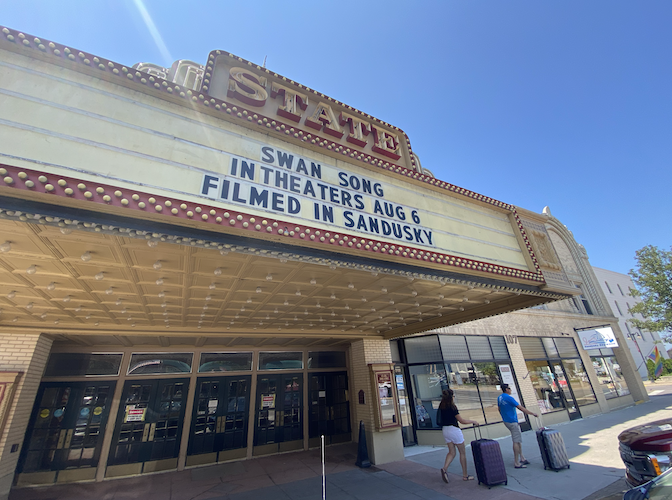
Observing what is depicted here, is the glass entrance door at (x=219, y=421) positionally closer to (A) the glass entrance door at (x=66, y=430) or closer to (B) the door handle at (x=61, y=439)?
(A) the glass entrance door at (x=66, y=430)

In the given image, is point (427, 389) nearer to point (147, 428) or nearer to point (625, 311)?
point (147, 428)

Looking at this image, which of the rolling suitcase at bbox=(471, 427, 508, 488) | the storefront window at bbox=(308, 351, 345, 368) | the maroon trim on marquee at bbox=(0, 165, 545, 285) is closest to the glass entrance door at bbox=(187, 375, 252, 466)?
the storefront window at bbox=(308, 351, 345, 368)

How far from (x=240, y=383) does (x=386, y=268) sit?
8.53 m

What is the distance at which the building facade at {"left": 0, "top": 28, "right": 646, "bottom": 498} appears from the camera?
10.6 ft

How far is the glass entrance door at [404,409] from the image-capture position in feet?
36.4

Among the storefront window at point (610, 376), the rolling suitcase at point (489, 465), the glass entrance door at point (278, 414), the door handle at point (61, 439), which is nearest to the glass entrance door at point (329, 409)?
the glass entrance door at point (278, 414)

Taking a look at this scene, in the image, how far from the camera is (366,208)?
16.6ft

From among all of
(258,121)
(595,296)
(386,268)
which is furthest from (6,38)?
(595,296)

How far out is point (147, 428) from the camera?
366 inches

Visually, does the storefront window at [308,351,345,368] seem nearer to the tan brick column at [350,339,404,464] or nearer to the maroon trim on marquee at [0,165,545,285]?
the tan brick column at [350,339,404,464]

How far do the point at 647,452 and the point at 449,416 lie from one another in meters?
3.49

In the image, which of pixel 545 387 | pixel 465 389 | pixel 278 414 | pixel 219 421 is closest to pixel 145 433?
pixel 219 421

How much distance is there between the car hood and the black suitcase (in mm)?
2303

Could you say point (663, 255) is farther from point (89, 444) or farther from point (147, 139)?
point (89, 444)
